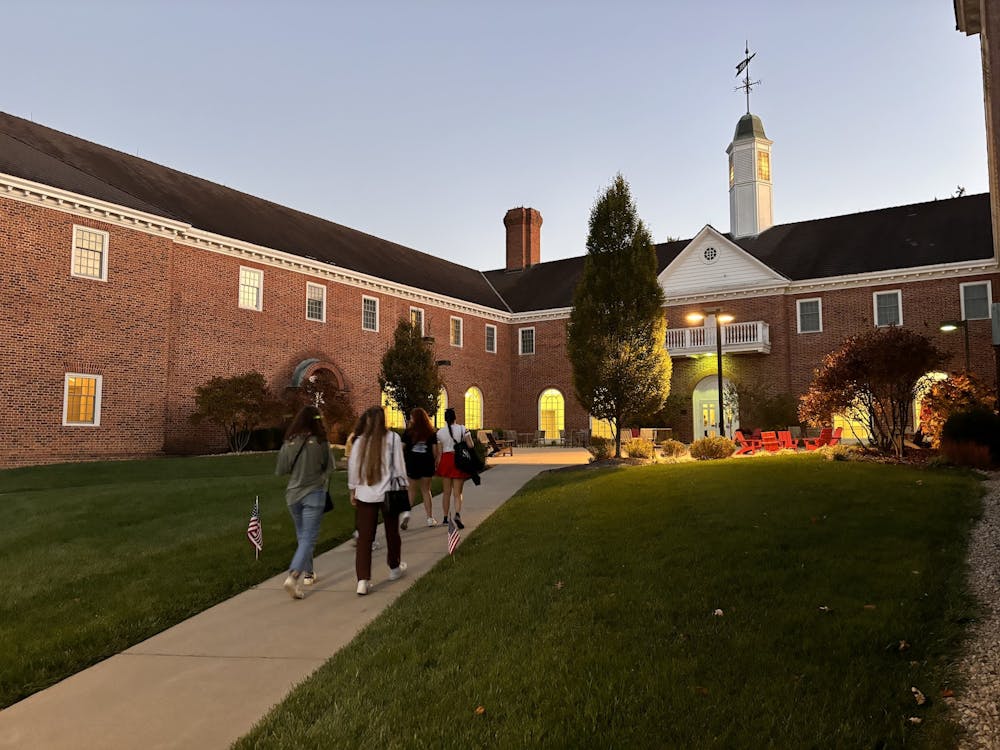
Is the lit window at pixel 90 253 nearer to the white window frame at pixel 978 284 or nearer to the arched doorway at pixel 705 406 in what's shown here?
the arched doorway at pixel 705 406

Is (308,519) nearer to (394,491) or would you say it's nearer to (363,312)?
(394,491)

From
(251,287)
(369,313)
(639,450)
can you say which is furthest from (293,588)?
(369,313)

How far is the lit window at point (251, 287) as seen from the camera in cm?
2409

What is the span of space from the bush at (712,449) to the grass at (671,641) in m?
8.73

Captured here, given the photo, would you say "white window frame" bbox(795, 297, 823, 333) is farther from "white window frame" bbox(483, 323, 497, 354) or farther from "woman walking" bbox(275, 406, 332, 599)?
"woman walking" bbox(275, 406, 332, 599)

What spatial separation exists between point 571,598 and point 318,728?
2.49 meters

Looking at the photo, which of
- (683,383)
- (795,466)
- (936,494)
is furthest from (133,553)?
(683,383)

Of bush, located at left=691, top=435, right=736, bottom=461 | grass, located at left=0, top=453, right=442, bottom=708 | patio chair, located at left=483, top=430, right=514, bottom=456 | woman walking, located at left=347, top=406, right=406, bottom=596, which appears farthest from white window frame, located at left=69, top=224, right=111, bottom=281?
bush, located at left=691, top=435, right=736, bottom=461

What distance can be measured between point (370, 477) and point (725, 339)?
25750 mm

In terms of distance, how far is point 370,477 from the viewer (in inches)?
262

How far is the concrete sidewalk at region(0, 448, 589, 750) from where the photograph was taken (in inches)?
145

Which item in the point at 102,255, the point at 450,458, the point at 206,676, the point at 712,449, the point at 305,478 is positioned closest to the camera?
the point at 206,676

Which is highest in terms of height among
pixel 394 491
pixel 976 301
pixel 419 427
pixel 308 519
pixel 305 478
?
pixel 976 301

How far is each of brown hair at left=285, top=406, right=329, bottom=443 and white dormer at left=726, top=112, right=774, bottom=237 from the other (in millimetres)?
30542
